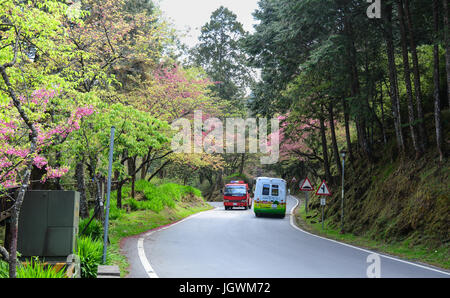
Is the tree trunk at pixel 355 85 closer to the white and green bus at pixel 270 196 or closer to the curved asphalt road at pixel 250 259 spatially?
the curved asphalt road at pixel 250 259

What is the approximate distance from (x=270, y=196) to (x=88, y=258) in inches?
808

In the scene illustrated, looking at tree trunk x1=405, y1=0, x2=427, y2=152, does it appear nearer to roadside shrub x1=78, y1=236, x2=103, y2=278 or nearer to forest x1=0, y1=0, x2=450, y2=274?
forest x1=0, y1=0, x2=450, y2=274

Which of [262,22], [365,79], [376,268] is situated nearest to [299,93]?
[365,79]

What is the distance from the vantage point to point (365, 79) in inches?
774

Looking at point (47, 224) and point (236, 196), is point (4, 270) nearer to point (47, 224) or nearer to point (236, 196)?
point (47, 224)

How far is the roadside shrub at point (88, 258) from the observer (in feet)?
27.9

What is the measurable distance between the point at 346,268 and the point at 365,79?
496 inches

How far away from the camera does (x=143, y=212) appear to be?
23094 millimetres

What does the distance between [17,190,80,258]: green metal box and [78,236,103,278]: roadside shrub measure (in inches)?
22.6

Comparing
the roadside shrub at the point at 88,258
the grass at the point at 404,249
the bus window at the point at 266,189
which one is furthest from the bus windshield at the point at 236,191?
the roadside shrub at the point at 88,258

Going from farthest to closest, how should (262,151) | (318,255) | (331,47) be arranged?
(262,151) < (331,47) < (318,255)

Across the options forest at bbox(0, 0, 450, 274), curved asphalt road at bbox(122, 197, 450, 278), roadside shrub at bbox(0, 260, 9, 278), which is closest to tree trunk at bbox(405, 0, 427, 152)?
forest at bbox(0, 0, 450, 274)

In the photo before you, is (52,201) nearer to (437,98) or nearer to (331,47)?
(331,47)

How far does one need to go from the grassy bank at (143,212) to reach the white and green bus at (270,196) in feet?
17.5
